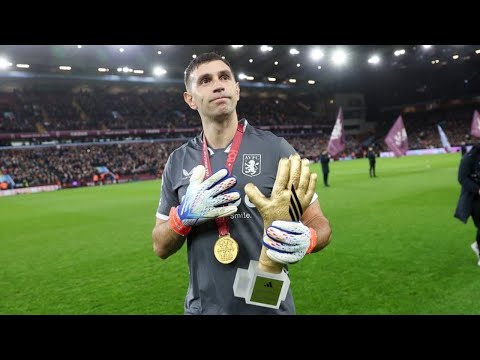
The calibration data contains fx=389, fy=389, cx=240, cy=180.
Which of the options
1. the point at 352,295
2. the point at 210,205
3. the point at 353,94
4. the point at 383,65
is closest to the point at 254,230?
the point at 210,205

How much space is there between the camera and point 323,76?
61844mm

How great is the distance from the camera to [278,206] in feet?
A: 6.55

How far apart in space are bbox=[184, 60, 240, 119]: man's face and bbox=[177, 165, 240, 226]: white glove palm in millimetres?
495

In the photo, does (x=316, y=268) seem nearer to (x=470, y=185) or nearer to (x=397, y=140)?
(x=470, y=185)

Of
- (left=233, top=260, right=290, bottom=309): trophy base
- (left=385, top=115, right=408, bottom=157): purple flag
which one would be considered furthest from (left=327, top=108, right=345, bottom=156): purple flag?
(left=233, top=260, right=290, bottom=309): trophy base

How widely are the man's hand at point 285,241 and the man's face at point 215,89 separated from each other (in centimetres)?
86

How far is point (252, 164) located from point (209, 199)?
1.33ft

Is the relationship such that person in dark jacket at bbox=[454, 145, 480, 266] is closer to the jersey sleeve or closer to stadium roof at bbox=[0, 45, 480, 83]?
the jersey sleeve

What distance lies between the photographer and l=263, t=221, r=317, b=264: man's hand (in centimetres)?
195

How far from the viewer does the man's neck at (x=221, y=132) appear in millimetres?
2520

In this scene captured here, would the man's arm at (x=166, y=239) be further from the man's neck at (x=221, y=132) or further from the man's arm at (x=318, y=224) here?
the man's arm at (x=318, y=224)

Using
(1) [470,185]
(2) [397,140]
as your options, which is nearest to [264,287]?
(1) [470,185]

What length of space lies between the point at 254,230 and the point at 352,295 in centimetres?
341

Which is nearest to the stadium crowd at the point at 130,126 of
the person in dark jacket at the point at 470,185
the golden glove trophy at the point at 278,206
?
the person in dark jacket at the point at 470,185
